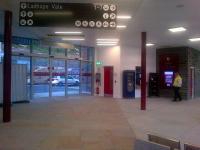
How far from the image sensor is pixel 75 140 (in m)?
5.92

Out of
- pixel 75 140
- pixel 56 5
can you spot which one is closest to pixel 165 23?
pixel 56 5

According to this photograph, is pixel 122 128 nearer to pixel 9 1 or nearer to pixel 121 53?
pixel 9 1

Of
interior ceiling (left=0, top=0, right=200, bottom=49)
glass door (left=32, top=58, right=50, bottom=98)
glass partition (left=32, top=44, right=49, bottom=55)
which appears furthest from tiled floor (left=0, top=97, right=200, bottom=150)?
glass partition (left=32, top=44, right=49, bottom=55)

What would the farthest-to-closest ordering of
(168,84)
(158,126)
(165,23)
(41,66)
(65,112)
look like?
(168,84), (41,66), (65,112), (165,23), (158,126)

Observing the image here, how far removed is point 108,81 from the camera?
16.1 meters

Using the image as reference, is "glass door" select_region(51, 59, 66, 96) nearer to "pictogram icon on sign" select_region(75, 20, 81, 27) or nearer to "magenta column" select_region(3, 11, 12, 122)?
"magenta column" select_region(3, 11, 12, 122)

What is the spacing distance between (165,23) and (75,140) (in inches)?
209

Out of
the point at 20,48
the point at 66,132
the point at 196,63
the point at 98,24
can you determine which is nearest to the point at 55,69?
the point at 20,48

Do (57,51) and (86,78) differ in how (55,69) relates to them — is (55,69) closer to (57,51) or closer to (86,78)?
(57,51)

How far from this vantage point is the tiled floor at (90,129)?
562 centimetres

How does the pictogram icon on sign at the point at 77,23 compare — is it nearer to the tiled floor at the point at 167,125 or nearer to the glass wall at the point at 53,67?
the tiled floor at the point at 167,125

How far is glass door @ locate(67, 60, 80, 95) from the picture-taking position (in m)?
16.3

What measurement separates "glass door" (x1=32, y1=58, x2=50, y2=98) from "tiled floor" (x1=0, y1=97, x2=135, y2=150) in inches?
208

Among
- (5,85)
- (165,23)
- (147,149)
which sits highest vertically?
(165,23)
